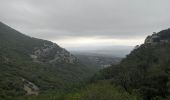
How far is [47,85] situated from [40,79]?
13.7 m

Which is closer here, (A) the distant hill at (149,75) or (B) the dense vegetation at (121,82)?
(B) the dense vegetation at (121,82)

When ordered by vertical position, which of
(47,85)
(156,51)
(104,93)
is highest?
(156,51)

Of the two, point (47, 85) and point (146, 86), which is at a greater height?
point (146, 86)

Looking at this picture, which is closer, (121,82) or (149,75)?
(149,75)

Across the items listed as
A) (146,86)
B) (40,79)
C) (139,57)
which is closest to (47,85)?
(40,79)

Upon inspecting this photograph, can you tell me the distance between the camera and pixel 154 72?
100 metres

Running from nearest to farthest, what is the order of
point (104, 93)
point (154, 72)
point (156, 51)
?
point (104, 93)
point (154, 72)
point (156, 51)

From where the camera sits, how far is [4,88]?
13525 centimetres

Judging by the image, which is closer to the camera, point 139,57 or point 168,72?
point 168,72

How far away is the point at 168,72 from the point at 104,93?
2199 centimetres

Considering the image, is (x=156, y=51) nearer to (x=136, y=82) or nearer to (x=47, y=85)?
(x=136, y=82)

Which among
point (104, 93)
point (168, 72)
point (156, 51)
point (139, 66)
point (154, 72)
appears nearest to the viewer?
point (104, 93)

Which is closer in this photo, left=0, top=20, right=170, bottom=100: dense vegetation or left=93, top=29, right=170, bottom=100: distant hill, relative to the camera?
left=0, top=20, right=170, bottom=100: dense vegetation

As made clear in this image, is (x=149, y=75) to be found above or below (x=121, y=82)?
above
